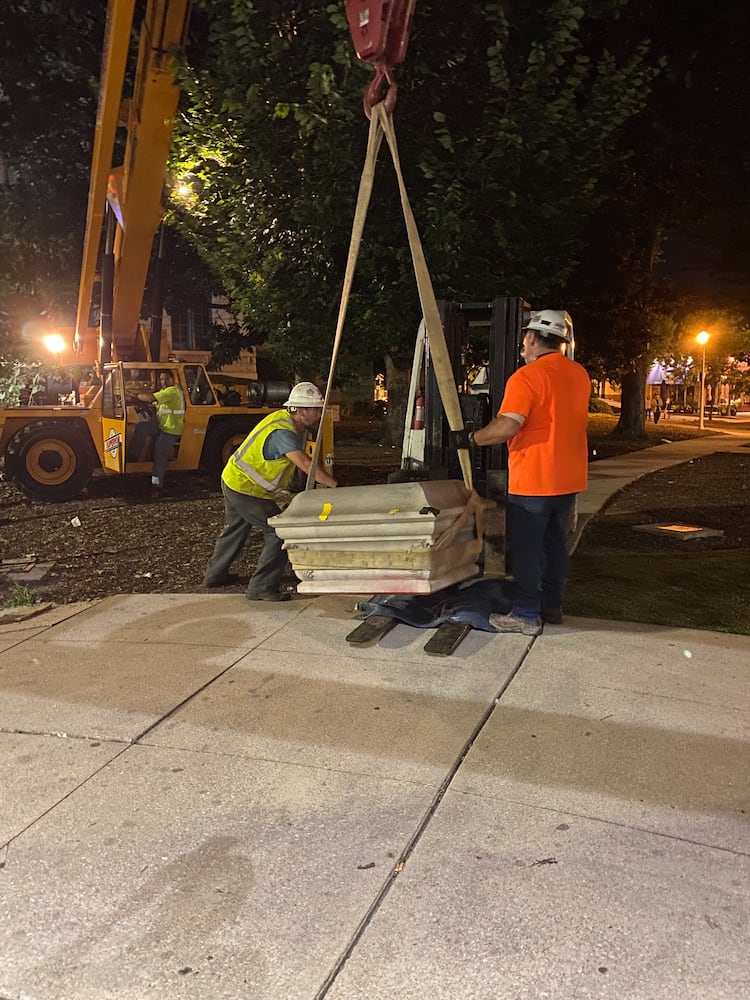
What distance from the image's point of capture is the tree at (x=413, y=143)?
337 inches

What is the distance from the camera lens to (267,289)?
11188 mm

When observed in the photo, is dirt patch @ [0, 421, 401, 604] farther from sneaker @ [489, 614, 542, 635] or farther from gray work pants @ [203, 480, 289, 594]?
sneaker @ [489, 614, 542, 635]

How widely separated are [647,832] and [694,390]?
Result: 71.4 meters

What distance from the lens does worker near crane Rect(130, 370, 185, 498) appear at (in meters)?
11.5

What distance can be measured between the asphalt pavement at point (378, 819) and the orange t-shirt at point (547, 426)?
0.97 meters

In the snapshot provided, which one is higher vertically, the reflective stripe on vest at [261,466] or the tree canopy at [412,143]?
the tree canopy at [412,143]

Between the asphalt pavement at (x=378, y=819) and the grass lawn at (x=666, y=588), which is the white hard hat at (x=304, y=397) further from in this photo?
the grass lawn at (x=666, y=588)

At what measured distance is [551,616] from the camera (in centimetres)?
523

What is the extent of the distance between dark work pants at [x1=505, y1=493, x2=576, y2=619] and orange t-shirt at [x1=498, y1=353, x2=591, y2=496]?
97 mm

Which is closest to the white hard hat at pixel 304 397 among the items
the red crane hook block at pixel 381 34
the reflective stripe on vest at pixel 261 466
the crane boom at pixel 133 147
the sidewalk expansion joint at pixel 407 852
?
the reflective stripe on vest at pixel 261 466

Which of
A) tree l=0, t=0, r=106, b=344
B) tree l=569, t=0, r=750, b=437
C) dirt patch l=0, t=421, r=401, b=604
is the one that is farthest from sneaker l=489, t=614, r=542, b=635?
tree l=0, t=0, r=106, b=344

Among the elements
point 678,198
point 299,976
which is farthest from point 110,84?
point 678,198

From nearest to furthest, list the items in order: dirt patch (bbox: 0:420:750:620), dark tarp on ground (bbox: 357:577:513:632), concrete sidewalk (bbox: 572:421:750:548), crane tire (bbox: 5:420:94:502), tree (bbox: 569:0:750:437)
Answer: dark tarp on ground (bbox: 357:577:513:632) < dirt patch (bbox: 0:420:750:620) < concrete sidewalk (bbox: 572:421:750:548) < crane tire (bbox: 5:420:94:502) < tree (bbox: 569:0:750:437)

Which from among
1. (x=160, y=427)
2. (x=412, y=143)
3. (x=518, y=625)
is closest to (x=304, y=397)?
(x=518, y=625)
